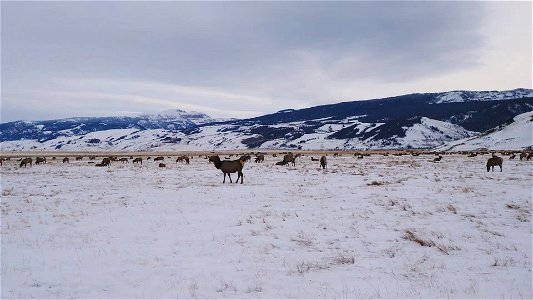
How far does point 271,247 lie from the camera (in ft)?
Result: 31.7

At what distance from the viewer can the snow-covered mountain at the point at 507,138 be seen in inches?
4077

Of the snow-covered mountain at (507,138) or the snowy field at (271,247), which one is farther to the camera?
the snow-covered mountain at (507,138)

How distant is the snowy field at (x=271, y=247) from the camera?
7070 mm

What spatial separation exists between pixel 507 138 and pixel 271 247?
401ft

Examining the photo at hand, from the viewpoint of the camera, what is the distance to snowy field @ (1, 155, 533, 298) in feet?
23.2

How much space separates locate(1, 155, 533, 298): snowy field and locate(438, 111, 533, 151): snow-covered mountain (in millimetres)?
103099

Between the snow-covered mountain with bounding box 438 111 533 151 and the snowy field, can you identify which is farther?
the snow-covered mountain with bounding box 438 111 533 151

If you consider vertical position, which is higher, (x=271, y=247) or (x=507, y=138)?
(x=507, y=138)

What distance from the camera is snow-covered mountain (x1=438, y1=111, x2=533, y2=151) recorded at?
104 m

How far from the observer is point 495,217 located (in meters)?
12.8

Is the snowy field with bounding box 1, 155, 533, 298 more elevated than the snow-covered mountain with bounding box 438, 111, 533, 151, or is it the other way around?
the snow-covered mountain with bounding box 438, 111, 533, 151

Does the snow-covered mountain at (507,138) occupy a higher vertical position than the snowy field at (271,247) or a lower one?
higher

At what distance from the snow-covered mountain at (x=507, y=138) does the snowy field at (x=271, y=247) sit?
338 feet

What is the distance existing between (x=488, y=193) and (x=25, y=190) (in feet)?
80.7
